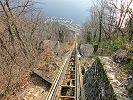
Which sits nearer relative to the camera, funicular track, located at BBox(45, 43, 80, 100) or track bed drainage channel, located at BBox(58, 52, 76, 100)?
funicular track, located at BBox(45, 43, 80, 100)

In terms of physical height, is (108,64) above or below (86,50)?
below

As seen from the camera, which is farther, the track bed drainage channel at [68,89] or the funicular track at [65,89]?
the track bed drainage channel at [68,89]

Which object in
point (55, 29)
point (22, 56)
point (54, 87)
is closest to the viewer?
point (54, 87)

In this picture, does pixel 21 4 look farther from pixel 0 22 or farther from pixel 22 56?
pixel 22 56

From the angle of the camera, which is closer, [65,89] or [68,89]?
[68,89]

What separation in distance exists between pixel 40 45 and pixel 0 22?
12.2 m

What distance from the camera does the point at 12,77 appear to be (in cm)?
1714

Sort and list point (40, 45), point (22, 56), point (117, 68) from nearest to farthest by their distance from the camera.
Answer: point (117, 68), point (22, 56), point (40, 45)

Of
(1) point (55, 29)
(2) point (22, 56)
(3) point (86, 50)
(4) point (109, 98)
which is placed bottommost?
(4) point (109, 98)

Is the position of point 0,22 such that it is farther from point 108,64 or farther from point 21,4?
point 108,64

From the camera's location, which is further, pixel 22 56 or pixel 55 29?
pixel 55 29

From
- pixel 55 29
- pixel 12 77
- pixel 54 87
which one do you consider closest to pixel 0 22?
pixel 12 77

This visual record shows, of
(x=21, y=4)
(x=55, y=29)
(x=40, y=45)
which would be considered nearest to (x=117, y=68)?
(x=21, y=4)

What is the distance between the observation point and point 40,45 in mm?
32438
